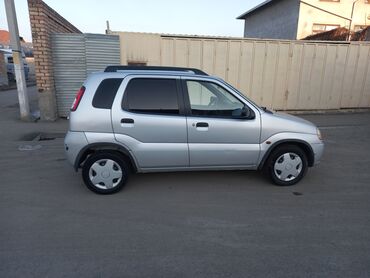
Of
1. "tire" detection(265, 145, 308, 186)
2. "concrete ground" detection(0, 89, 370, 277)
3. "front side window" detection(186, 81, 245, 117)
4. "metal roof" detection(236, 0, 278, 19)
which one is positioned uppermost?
"metal roof" detection(236, 0, 278, 19)

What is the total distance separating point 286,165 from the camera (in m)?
4.32

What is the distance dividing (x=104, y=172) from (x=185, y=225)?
145cm

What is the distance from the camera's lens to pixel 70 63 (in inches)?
353

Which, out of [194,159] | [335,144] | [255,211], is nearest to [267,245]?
[255,211]

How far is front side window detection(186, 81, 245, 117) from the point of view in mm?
4008

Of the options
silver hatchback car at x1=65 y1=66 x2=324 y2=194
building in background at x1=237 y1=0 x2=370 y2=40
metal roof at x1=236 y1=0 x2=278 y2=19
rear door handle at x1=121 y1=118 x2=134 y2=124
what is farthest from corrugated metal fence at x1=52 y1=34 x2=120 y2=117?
metal roof at x1=236 y1=0 x2=278 y2=19

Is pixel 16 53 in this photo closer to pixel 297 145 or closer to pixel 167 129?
pixel 167 129

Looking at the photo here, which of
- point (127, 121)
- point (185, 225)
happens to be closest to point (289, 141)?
point (185, 225)

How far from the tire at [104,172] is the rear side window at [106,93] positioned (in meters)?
0.69

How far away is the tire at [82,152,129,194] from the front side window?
51.5 inches

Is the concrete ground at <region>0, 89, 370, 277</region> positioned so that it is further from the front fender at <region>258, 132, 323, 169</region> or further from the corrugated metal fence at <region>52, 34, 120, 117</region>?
the corrugated metal fence at <region>52, 34, 120, 117</region>

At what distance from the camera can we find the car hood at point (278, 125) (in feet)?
13.5

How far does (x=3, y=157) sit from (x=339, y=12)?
24438 millimetres

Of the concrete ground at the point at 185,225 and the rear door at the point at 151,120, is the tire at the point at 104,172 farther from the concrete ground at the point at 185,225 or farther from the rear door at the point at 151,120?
the rear door at the point at 151,120
